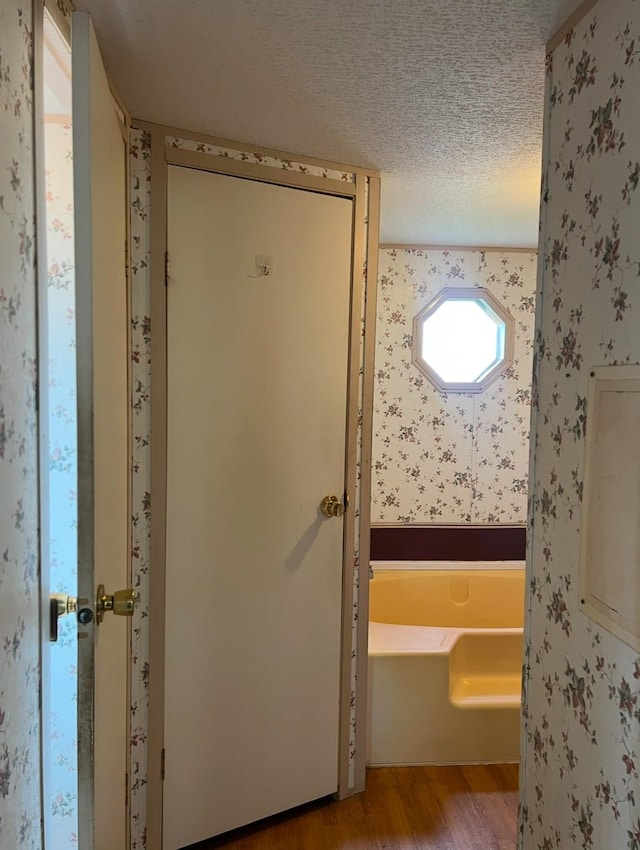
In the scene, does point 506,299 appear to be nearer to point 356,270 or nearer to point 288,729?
point 356,270

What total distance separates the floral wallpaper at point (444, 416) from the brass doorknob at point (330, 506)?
116 cm

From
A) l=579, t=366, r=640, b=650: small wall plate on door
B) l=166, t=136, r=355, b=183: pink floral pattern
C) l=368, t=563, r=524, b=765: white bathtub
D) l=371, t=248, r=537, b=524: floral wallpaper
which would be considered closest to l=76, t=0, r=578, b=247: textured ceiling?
l=166, t=136, r=355, b=183: pink floral pattern

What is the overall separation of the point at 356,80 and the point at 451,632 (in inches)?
78.7

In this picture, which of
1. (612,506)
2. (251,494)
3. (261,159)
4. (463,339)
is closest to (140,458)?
(251,494)

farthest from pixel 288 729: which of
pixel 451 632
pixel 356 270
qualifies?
pixel 356 270

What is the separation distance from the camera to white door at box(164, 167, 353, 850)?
176cm

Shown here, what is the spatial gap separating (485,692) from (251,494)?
55.6 inches

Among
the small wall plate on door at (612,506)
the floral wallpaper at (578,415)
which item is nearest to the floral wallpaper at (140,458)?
the floral wallpaper at (578,415)

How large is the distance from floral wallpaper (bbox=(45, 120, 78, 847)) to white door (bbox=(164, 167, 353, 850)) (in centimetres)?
28

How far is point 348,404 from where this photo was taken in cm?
202

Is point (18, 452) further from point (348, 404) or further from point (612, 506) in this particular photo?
point (348, 404)

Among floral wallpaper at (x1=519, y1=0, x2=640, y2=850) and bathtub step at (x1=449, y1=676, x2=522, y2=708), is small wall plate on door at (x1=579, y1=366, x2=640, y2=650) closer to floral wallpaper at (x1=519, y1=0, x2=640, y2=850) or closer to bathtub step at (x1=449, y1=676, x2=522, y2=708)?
floral wallpaper at (x1=519, y1=0, x2=640, y2=850)

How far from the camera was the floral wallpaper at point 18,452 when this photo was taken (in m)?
0.88

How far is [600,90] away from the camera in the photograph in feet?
3.50
